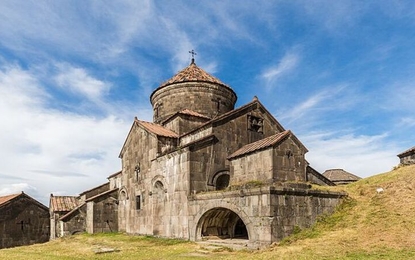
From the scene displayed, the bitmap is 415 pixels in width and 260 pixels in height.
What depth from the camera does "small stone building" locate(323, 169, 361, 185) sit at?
36.5m

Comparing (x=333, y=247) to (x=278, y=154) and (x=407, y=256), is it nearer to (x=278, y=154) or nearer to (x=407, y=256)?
(x=407, y=256)

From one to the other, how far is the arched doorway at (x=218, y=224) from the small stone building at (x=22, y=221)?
20706mm

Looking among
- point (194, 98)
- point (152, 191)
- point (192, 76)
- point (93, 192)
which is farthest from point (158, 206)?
point (93, 192)

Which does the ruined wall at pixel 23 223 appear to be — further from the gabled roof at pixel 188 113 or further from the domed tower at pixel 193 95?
the gabled roof at pixel 188 113

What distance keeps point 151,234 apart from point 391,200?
12807 mm

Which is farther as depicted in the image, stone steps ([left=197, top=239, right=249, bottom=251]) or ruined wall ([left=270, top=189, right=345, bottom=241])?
stone steps ([left=197, top=239, right=249, bottom=251])

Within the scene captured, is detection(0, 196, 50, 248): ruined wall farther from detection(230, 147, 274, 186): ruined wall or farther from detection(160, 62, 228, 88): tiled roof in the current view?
detection(230, 147, 274, 186): ruined wall

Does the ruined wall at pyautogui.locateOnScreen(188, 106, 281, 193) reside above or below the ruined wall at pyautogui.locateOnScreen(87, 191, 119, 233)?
above

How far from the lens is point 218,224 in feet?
56.0

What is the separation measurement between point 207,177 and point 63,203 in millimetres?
19433

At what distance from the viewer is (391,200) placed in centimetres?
1499

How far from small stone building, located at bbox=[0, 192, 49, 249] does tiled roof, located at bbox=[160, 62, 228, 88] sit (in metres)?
16.8

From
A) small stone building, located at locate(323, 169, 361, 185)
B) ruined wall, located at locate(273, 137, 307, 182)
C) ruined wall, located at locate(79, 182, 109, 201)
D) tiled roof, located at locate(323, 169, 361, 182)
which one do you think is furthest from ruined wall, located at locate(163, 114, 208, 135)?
tiled roof, located at locate(323, 169, 361, 182)

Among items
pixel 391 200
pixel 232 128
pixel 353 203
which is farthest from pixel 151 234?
pixel 391 200
